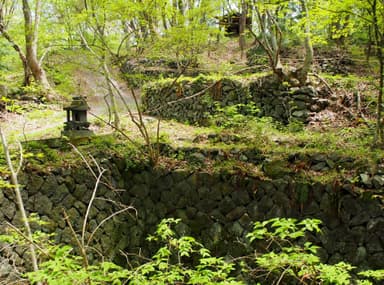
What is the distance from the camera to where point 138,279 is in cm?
227

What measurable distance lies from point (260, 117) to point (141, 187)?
3.64 meters

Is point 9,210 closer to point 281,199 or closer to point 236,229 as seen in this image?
point 236,229

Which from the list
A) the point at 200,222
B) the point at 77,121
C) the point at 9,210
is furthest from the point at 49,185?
the point at 200,222

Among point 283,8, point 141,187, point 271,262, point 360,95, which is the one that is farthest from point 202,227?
point 283,8

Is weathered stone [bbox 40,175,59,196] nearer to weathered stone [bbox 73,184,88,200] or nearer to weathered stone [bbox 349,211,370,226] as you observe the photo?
weathered stone [bbox 73,184,88,200]

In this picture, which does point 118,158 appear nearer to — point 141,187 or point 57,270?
point 141,187

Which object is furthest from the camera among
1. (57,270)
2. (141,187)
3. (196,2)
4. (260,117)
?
(196,2)

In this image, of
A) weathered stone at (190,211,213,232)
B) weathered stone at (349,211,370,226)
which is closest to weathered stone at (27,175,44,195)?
weathered stone at (190,211,213,232)

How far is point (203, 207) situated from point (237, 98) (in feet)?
12.0

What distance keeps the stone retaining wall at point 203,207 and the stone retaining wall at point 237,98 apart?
1.78 metres

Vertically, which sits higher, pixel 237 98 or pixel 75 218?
pixel 237 98

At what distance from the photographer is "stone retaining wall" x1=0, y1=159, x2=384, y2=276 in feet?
15.5

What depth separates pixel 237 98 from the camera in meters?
8.47

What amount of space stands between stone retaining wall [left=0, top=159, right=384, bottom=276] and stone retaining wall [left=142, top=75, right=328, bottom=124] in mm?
1781
